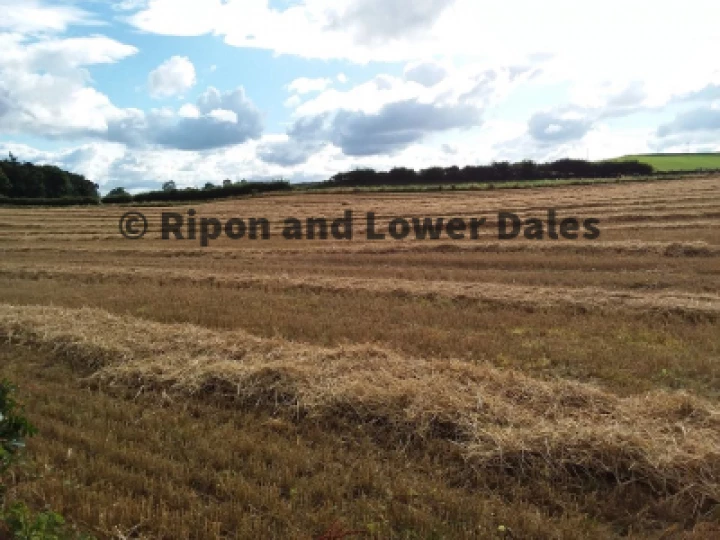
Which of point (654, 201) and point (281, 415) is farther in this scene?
point (654, 201)

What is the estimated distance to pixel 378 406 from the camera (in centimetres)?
626

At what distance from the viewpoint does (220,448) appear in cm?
557

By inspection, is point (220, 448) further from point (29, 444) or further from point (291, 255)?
point (291, 255)

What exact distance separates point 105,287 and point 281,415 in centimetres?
1072

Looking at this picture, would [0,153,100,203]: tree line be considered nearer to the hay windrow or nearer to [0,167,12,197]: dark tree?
[0,167,12,197]: dark tree

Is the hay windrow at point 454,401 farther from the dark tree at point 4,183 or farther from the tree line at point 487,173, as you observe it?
the dark tree at point 4,183

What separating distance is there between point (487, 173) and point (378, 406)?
64.6 m

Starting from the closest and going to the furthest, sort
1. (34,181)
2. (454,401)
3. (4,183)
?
(454,401), (4,183), (34,181)

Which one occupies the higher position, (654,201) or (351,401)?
(654,201)

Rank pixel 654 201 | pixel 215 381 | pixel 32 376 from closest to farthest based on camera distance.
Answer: pixel 215 381 → pixel 32 376 → pixel 654 201

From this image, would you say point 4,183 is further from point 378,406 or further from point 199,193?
point 378,406

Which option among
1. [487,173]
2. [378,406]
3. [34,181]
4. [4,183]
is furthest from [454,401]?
[34,181]

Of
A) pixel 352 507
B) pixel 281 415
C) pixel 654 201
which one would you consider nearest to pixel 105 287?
pixel 281 415

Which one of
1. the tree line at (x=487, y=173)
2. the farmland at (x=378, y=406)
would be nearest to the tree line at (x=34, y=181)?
the tree line at (x=487, y=173)
